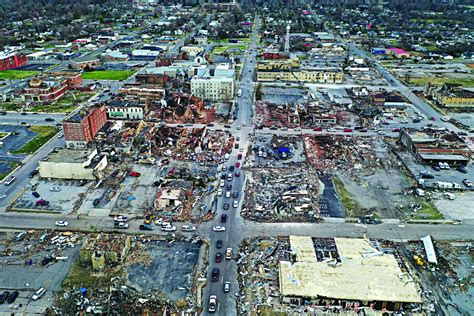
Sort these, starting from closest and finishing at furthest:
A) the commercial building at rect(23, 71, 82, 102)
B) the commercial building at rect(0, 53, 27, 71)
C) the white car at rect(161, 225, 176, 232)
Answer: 1. the white car at rect(161, 225, 176, 232)
2. the commercial building at rect(23, 71, 82, 102)
3. the commercial building at rect(0, 53, 27, 71)

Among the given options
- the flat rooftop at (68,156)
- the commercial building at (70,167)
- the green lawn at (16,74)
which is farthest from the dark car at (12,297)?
the green lawn at (16,74)

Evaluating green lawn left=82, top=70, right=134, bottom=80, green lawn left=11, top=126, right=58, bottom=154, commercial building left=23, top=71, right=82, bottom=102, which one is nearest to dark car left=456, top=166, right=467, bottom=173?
green lawn left=11, top=126, right=58, bottom=154

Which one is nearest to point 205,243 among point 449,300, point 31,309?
point 31,309

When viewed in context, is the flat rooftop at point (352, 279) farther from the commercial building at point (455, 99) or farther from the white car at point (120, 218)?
the commercial building at point (455, 99)

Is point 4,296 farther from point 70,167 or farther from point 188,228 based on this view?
point 70,167

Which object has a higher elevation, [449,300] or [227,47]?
[227,47]

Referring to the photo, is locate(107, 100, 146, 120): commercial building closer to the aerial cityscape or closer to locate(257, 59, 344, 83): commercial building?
the aerial cityscape

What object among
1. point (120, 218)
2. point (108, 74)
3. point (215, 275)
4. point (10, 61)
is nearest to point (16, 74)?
point (10, 61)

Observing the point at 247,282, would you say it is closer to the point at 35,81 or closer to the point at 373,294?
the point at 373,294
